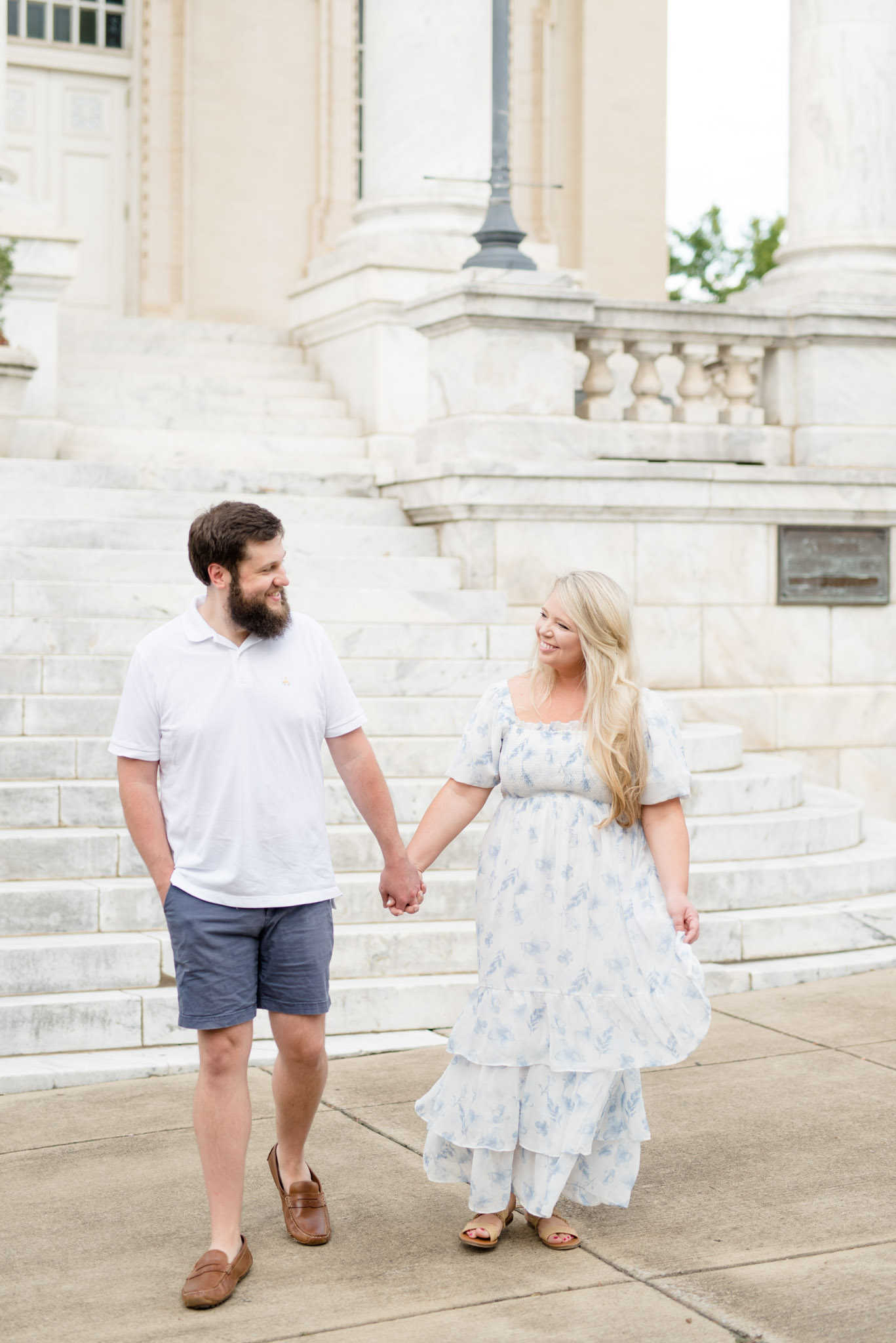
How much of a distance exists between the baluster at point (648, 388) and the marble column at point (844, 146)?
1.26 m

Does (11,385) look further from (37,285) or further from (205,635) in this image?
(205,635)

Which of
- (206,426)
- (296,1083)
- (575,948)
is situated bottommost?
(296,1083)

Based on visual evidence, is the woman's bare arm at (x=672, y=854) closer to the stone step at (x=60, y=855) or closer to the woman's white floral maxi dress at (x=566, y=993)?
the woman's white floral maxi dress at (x=566, y=993)

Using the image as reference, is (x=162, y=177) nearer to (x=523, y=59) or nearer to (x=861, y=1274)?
(x=523, y=59)

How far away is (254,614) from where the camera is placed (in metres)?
4.01

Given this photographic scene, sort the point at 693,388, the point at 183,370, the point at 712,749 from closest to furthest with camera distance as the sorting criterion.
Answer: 1. the point at 712,749
2. the point at 693,388
3. the point at 183,370

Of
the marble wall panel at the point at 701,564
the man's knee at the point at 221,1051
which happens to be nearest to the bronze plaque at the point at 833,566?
the marble wall panel at the point at 701,564

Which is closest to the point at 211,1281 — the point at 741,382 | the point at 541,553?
the point at 541,553

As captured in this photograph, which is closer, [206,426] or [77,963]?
[77,963]

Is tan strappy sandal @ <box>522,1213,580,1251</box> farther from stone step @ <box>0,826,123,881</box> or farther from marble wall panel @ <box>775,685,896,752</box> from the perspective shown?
marble wall panel @ <box>775,685,896,752</box>

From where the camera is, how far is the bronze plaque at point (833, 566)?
996cm

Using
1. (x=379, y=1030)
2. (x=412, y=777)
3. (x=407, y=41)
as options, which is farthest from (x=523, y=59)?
(x=379, y=1030)

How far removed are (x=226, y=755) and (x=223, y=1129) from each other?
89cm

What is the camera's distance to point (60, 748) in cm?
703
